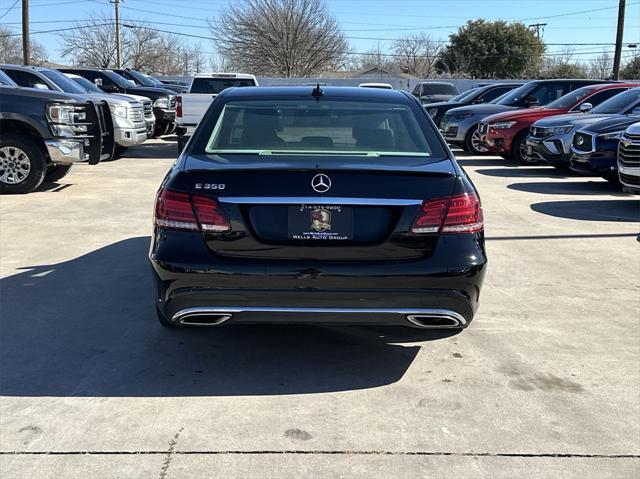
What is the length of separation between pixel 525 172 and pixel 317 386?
11.1 meters

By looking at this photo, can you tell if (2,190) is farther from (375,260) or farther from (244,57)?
(244,57)

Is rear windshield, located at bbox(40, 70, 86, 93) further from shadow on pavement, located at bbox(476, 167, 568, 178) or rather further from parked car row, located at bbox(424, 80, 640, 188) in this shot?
shadow on pavement, located at bbox(476, 167, 568, 178)

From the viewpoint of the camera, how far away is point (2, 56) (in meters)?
67.1

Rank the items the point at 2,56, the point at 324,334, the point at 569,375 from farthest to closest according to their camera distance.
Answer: the point at 2,56, the point at 324,334, the point at 569,375

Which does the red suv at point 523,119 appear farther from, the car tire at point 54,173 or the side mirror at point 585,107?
the car tire at point 54,173

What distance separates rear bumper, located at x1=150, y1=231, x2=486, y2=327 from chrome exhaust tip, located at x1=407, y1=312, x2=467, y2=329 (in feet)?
0.09

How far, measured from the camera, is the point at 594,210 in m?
9.59

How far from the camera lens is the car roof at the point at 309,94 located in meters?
4.80

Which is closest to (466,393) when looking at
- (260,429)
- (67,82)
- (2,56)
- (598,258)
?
(260,429)

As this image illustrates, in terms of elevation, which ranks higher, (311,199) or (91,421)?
(311,199)

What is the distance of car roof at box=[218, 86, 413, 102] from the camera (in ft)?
15.7

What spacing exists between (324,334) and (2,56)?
7185 centimetres

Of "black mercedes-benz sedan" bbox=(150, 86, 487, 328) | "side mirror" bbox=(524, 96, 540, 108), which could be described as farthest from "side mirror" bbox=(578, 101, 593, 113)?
"black mercedes-benz sedan" bbox=(150, 86, 487, 328)

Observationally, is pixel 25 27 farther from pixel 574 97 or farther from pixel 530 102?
pixel 574 97
